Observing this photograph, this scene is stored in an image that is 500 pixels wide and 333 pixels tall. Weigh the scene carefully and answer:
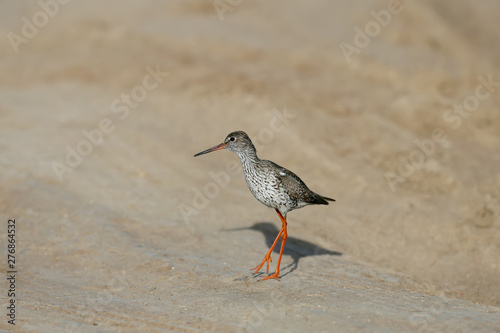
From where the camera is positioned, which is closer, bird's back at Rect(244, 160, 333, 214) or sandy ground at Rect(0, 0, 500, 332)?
sandy ground at Rect(0, 0, 500, 332)

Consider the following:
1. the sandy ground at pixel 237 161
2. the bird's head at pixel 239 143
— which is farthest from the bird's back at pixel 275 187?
the sandy ground at pixel 237 161

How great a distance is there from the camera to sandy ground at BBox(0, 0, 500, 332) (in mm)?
8016

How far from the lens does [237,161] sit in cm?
1396

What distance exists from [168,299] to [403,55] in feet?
38.2

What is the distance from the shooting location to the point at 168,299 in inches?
318

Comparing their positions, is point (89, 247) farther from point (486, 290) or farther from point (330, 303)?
point (486, 290)

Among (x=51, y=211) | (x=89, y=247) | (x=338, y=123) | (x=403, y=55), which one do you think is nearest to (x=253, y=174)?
(x=89, y=247)

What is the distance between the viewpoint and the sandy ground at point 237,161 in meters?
8.02

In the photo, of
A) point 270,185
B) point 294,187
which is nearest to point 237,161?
point 294,187

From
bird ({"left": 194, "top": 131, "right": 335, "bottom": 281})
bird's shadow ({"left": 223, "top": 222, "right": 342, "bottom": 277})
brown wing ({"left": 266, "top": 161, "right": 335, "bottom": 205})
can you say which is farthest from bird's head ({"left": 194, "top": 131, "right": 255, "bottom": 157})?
bird's shadow ({"left": 223, "top": 222, "right": 342, "bottom": 277})

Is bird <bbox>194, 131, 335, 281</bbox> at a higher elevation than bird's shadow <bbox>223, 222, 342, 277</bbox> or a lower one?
higher

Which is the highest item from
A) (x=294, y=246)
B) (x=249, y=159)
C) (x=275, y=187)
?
(x=249, y=159)

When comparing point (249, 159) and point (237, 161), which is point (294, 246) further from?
point (237, 161)

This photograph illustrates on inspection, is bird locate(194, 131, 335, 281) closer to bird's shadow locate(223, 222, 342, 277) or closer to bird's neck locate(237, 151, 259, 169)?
bird's neck locate(237, 151, 259, 169)
